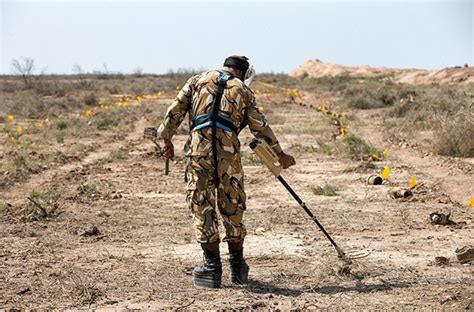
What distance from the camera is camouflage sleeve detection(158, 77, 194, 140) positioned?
16.1 ft

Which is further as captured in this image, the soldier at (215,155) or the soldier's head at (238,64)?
the soldier's head at (238,64)

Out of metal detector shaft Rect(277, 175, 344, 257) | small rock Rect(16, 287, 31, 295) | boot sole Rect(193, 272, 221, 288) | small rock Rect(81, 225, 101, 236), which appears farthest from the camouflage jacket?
small rock Rect(81, 225, 101, 236)

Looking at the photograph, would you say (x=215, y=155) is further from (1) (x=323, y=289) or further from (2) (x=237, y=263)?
(1) (x=323, y=289)

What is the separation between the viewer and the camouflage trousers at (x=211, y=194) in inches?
188

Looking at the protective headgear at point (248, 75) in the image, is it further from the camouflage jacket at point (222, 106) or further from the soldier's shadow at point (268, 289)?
the soldier's shadow at point (268, 289)

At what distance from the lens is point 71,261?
5.85m

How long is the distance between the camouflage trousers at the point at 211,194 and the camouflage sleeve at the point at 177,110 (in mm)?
Result: 335

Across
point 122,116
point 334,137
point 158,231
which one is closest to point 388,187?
point 158,231

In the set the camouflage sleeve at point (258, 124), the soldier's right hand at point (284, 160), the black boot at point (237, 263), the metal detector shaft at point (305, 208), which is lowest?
the black boot at point (237, 263)

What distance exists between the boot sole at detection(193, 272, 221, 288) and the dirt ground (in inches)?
2.5

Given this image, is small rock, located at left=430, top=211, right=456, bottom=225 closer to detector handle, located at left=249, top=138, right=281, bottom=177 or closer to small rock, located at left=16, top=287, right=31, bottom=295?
detector handle, located at left=249, top=138, right=281, bottom=177

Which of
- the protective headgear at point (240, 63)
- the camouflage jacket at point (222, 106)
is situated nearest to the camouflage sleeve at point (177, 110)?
the camouflage jacket at point (222, 106)

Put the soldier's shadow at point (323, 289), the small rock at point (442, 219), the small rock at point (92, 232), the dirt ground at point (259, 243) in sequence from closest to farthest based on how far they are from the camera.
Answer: the dirt ground at point (259, 243), the soldier's shadow at point (323, 289), the small rock at point (92, 232), the small rock at point (442, 219)

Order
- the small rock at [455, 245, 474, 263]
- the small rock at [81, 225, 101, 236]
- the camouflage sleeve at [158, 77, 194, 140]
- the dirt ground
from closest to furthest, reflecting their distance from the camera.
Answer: the dirt ground → the camouflage sleeve at [158, 77, 194, 140] → the small rock at [455, 245, 474, 263] → the small rock at [81, 225, 101, 236]
